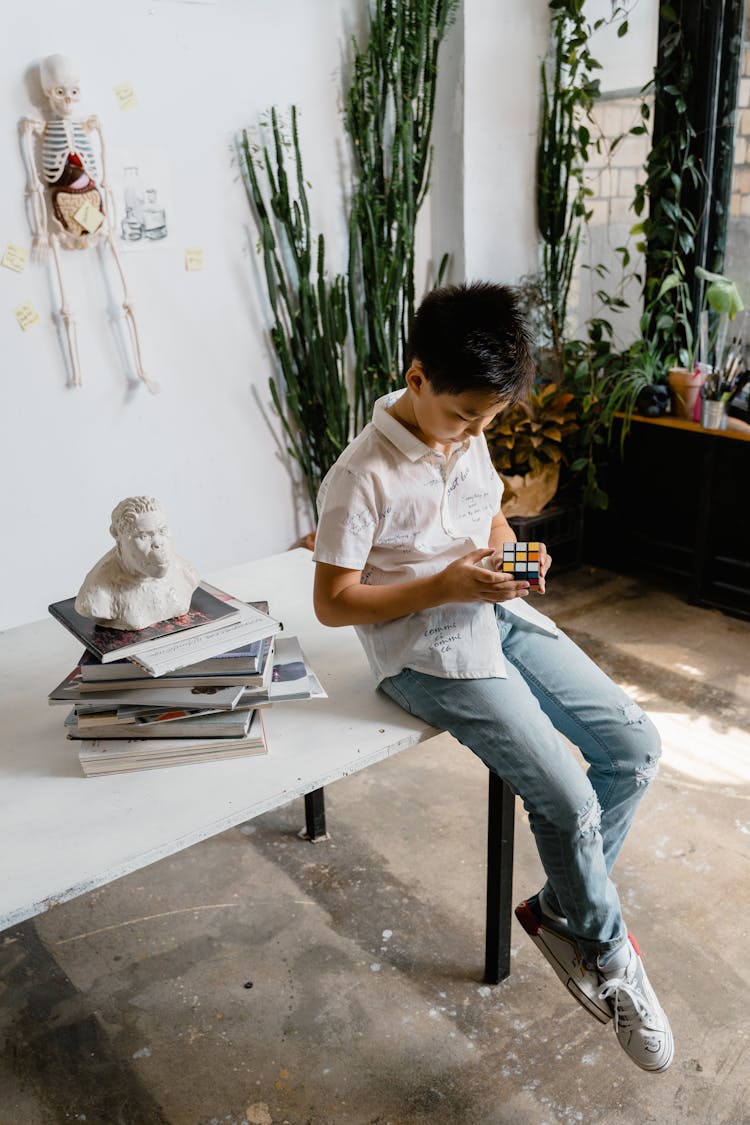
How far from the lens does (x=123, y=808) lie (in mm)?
1318

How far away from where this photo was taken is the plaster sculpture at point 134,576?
4.63 ft

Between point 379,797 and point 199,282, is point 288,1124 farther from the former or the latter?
point 199,282

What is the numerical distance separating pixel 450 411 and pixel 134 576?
54cm

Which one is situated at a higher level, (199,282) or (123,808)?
(199,282)

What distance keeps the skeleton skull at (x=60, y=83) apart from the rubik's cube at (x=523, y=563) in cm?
191

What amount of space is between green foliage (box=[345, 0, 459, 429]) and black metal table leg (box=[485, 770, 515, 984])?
2044 millimetres

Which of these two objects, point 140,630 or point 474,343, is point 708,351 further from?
point 140,630

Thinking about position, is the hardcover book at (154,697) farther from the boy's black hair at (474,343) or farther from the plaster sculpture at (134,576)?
the boy's black hair at (474,343)

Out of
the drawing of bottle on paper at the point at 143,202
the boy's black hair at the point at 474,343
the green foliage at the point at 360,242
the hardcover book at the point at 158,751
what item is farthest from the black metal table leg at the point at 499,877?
the drawing of bottle on paper at the point at 143,202

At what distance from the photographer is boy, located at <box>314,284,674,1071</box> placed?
1.44 meters

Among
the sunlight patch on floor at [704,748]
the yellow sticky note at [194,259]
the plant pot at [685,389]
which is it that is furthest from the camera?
the plant pot at [685,389]

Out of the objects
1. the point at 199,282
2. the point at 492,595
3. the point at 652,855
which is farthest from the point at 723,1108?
the point at 199,282

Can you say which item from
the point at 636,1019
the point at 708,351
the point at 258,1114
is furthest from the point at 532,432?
the point at 258,1114

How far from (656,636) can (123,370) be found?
6.14 feet
